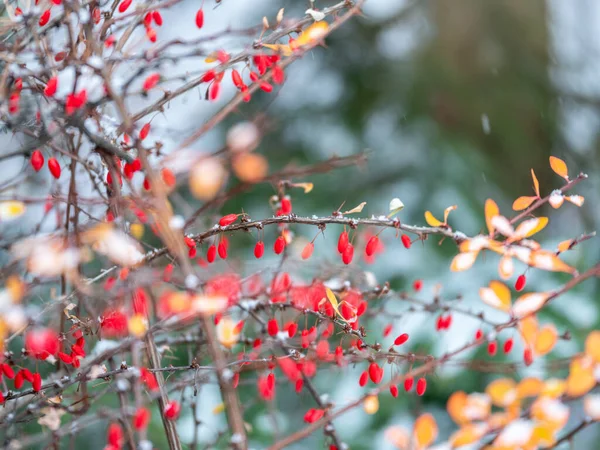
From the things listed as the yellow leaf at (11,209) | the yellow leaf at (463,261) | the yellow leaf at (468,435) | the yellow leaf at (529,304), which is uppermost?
the yellow leaf at (11,209)

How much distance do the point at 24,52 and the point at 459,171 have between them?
147 cm

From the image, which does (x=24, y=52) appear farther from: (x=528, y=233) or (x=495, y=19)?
(x=495, y=19)

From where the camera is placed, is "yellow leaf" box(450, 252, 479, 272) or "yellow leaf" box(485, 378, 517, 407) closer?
"yellow leaf" box(485, 378, 517, 407)

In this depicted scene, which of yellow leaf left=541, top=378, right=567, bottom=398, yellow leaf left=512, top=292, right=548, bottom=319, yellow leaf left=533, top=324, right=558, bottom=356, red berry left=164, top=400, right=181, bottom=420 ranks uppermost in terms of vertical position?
red berry left=164, top=400, right=181, bottom=420

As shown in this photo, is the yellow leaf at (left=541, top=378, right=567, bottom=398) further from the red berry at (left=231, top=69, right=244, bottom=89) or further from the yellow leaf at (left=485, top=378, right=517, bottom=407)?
the red berry at (left=231, top=69, right=244, bottom=89)

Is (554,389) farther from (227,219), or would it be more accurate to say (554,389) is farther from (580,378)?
(227,219)

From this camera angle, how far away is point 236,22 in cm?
215

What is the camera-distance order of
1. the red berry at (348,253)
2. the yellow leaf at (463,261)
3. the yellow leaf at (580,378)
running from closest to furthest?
1. the yellow leaf at (580,378)
2. the yellow leaf at (463,261)
3. the red berry at (348,253)

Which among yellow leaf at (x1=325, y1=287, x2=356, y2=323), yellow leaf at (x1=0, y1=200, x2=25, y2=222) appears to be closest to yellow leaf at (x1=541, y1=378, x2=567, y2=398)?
yellow leaf at (x1=325, y1=287, x2=356, y2=323)

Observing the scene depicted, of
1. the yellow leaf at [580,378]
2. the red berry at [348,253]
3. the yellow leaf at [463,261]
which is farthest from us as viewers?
the red berry at [348,253]

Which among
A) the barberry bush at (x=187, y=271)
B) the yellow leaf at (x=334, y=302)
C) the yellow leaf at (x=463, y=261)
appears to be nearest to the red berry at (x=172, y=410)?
the barberry bush at (x=187, y=271)

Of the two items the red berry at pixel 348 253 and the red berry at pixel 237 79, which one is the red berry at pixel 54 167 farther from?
the red berry at pixel 348 253

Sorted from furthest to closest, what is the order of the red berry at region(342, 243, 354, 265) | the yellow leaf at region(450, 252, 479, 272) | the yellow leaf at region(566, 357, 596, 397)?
1. the red berry at region(342, 243, 354, 265)
2. the yellow leaf at region(450, 252, 479, 272)
3. the yellow leaf at region(566, 357, 596, 397)

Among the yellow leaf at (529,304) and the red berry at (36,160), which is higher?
the red berry at (36,160)
